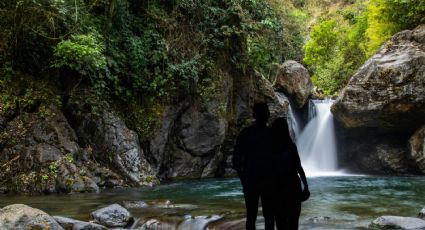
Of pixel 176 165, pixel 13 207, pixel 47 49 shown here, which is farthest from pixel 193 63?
pixel 13 207

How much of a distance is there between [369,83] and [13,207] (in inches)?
553

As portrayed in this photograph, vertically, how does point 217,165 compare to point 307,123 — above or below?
below

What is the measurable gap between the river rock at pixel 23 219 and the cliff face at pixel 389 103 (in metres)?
13.6

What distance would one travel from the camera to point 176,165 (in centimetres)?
1580

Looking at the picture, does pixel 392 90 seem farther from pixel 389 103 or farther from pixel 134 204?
pixel 134 204

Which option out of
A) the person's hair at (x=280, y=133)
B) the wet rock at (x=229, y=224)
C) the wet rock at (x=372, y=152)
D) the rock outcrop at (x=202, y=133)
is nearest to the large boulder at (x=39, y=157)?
the rock outcrop at (x=202, y=133)

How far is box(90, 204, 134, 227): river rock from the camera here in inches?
302

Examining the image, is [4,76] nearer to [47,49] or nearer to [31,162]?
[47,49]

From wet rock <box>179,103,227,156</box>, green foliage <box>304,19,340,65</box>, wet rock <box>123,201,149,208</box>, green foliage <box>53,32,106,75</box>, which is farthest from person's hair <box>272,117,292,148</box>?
green foliage <box>304,19,340,65</box>

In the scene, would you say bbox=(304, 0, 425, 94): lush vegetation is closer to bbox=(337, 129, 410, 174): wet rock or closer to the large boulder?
bbox=(337, 129, 410, 174): wet rock

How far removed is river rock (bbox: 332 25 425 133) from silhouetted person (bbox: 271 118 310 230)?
43.4ft

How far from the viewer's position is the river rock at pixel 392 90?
54.0ft

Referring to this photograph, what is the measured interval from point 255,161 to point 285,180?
13.8 inches

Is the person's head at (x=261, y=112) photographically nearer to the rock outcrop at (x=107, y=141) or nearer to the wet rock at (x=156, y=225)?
the wet rock at (x=156, y=225)
